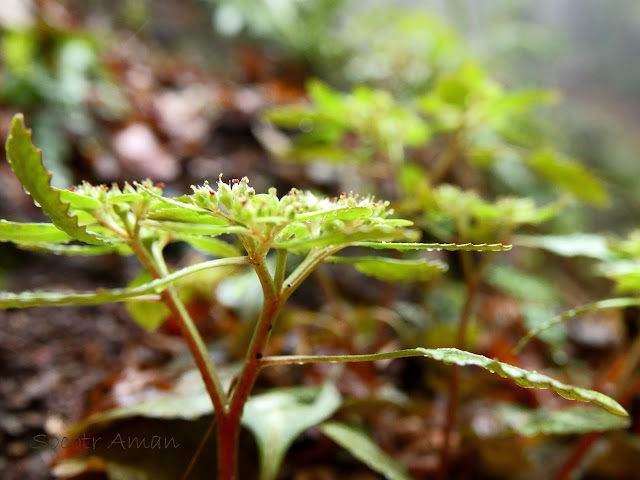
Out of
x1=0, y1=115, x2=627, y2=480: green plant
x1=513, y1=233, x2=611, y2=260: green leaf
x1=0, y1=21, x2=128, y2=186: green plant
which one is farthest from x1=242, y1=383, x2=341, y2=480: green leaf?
x1=0, y1=21, x2=128, y2=186: green plant

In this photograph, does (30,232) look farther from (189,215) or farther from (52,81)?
(52,81)

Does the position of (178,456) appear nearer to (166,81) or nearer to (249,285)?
(249,285)

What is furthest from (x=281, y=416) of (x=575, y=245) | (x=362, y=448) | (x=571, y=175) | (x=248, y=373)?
(x=571, y=175)

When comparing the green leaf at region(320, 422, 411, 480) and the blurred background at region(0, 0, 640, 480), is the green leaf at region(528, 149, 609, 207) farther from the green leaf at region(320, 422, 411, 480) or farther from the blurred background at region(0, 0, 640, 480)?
the green leaf at region(320, 422, 411, 480)

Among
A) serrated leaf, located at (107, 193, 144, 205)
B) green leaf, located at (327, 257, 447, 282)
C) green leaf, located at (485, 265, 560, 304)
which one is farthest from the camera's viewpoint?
green leaf, located at (485, 265, 560, 304)

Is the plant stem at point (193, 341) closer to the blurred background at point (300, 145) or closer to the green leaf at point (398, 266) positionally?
the green leaf at point (398, 266)

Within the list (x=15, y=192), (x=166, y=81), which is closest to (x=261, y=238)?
(x=15, y=192)
